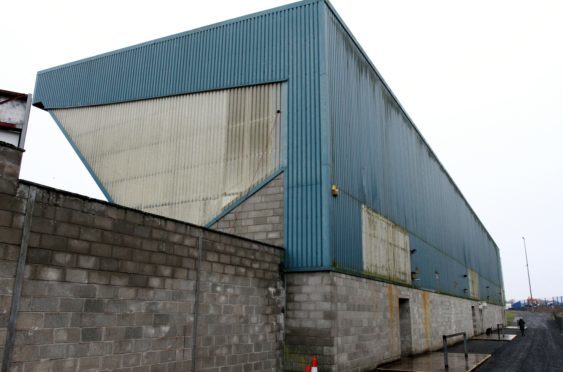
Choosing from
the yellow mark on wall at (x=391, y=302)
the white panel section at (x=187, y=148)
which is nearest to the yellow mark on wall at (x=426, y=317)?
the yellow mark on wall at (x=391, y=302)

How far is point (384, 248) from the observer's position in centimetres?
1836

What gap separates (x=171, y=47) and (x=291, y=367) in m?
12.5

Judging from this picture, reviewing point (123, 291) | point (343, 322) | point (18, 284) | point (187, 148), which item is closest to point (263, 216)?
point (343, 322)

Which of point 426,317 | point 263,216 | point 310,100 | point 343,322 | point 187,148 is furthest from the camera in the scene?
point 426,317

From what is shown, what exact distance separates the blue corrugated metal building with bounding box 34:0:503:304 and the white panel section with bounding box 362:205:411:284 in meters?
0.36

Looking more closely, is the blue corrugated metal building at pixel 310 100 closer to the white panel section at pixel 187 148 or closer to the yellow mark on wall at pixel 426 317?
the white panel section at pixel 187 148

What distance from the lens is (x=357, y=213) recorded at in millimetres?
15891

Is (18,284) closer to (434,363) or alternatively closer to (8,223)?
(8,223)

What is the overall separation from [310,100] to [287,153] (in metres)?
1.87

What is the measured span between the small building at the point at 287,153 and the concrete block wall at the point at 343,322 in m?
0.04

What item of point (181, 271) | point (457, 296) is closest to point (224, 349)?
point (181, 271)

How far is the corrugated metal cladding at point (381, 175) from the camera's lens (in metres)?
15.1

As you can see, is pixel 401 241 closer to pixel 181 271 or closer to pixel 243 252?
pixel 243 252

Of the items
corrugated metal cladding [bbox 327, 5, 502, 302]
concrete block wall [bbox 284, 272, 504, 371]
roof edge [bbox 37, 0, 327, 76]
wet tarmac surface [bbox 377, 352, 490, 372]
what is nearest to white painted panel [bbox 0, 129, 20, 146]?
concrete block wall [bbox 284, 272, 504, 371]
